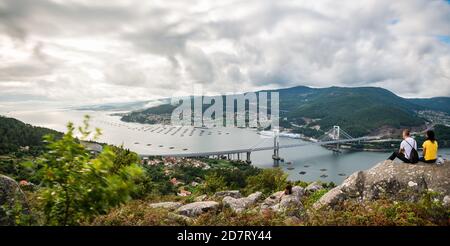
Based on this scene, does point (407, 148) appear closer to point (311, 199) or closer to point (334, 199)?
point (334, 199)

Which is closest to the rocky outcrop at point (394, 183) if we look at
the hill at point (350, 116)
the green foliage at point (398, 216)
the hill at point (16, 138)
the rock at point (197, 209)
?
the green foliage at point (398, 216)

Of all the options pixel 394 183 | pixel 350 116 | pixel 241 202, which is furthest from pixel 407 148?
pixel 350 116

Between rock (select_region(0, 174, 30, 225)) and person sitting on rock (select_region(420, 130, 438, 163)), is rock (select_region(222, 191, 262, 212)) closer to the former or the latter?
person sitting on rock (select_region(420, 130, 438, 163))

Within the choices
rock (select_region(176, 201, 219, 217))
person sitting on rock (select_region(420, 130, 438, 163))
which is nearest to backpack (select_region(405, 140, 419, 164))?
person sitting on rock (select_region(420, 130, 438, 163))

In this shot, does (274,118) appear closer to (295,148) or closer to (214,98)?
(214,98)

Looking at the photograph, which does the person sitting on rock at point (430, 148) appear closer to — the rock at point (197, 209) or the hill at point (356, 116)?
the rock at point (197, 209)

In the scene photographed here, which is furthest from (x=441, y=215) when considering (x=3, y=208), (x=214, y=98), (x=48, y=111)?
(x=214, y=98)
